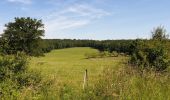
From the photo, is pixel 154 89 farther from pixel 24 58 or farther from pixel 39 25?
pixel 39 25

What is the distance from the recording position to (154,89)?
9.23m

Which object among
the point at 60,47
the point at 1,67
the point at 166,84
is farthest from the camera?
the point at 60,47

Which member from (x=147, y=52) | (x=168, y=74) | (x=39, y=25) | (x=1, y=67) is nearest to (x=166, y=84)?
(x=168, y=74)

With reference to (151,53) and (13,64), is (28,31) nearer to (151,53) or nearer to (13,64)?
Result: (151,53)

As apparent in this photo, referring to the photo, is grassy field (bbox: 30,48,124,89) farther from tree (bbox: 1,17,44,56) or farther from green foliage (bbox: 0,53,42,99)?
tree (bbox: 1,17,44,56)

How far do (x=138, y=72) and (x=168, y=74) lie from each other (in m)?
0.91

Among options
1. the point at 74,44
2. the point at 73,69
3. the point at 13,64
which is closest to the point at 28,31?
the point at 73,69

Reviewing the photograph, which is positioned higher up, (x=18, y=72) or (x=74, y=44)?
(x=18, y=72)

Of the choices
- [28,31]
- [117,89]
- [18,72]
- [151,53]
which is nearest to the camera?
[117,89]

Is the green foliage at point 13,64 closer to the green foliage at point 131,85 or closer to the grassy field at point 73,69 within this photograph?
the grassy field at point 73,69

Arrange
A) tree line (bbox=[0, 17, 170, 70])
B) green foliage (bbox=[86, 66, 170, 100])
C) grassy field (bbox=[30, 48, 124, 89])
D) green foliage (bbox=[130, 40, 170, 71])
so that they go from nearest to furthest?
green foliage (bbox=[86, 66, 170, 100]) < grassy field (bbox=[30, 48, 124, 89]) < tree line (bbox=[0, 17, 170, 70]) < green foliage (bbox=[130, 40, 170, 71])

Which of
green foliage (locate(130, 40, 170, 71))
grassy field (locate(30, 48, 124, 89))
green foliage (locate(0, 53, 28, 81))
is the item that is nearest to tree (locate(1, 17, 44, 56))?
grassy field (locate(30, 48, 124, 89))

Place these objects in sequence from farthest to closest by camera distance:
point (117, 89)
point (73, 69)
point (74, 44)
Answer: point (74, 44)
point (73, 69)
point (117, 89)

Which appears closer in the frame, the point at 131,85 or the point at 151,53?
the point at 131,85
